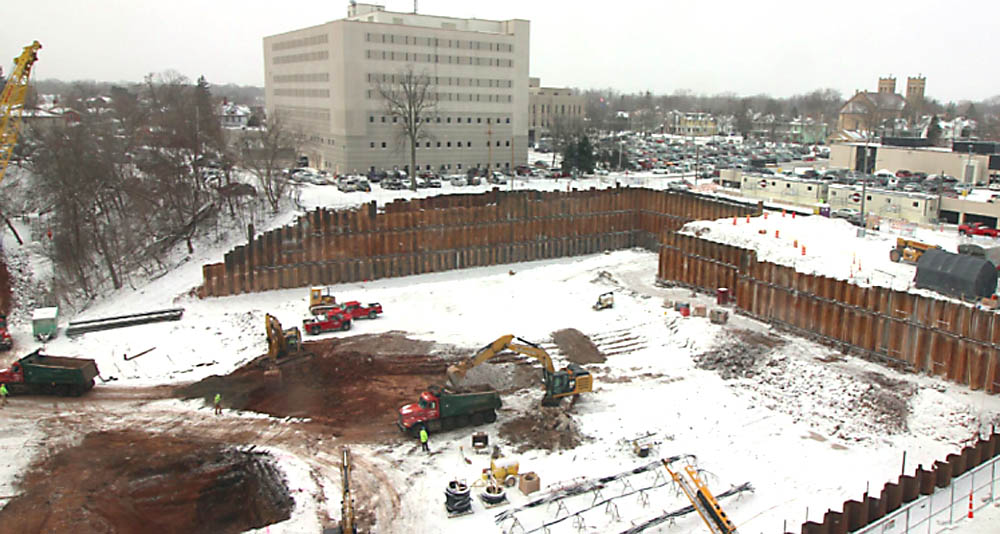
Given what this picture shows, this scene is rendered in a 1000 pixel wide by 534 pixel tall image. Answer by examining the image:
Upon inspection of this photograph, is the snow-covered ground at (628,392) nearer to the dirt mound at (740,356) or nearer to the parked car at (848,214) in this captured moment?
the dirt mound at (740,356)

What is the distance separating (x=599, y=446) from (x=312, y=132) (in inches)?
2488

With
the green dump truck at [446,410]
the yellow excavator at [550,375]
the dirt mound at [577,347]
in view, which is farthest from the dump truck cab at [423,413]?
the dirt mound at [577,347]

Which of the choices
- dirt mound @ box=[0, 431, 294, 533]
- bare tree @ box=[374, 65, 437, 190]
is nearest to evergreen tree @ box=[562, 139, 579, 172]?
bare tree @ box=[374, 65, 437, 190]

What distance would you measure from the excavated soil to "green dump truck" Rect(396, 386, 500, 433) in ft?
3.43

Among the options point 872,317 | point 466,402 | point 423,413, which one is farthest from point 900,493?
point 872,317

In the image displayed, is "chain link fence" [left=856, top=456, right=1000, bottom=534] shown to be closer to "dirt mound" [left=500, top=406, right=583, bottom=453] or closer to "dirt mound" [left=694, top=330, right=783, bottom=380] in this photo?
"dirt mound" [left=500, top=406, right=583, bottom=453]

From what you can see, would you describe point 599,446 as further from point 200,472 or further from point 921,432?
point 200,472

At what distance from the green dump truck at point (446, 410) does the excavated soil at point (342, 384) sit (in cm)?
104

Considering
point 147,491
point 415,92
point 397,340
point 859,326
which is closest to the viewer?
point 147,491

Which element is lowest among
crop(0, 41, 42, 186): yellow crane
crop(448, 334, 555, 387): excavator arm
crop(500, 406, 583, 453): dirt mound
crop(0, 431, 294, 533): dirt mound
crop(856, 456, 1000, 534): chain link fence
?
crop(0, 431, 294, 533): dirt mound

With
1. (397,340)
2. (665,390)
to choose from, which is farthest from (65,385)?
(665,390)

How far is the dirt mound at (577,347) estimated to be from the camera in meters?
29.4

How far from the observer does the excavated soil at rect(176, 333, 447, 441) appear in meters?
24.2

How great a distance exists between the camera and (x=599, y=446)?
21.9 metres
